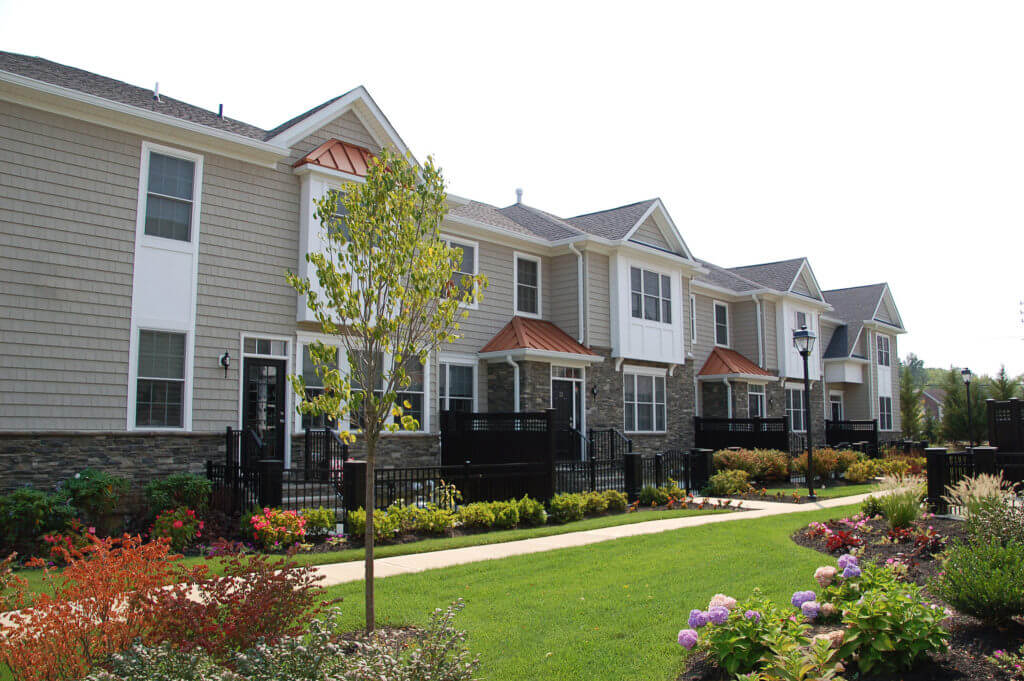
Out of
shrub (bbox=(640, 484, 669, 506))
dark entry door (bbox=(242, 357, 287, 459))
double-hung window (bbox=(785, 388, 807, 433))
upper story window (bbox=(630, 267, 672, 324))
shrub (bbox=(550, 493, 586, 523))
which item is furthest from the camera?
double-hung window (bbox=(785, 388, 807, 433))

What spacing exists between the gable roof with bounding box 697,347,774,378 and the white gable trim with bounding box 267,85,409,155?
14.3 meters

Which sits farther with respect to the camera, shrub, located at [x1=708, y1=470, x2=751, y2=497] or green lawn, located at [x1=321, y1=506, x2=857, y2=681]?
shrub, located at [x1=708, y1=470, x2=751, y2=497]

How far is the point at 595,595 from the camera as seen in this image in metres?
7.34

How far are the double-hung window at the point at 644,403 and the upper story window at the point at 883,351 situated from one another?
64.4 ft

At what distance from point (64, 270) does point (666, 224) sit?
16668mm

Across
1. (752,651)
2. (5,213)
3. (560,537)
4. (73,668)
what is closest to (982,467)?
(560,537)

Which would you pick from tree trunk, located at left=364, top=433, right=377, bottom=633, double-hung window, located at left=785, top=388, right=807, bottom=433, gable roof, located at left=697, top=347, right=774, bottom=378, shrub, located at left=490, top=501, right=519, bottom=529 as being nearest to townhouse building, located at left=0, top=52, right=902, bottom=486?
tree trunk, located at left=364, top=433, right=377, bottom=633

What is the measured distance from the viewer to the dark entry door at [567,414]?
19.3m

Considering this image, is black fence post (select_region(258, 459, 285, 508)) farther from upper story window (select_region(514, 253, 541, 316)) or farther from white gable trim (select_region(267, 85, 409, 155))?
upper story window (select_region(514, 253, 541, 316))

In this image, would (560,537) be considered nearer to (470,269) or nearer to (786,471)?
(470,269)

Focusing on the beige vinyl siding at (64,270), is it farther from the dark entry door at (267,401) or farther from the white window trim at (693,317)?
the white window trim at (693,317)

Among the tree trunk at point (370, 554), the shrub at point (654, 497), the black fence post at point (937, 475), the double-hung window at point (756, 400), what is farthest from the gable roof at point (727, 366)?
the tree trunk at point (370, 554)

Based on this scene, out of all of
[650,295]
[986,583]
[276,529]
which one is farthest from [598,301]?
[986,583]

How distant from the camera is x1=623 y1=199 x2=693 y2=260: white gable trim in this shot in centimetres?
2270
